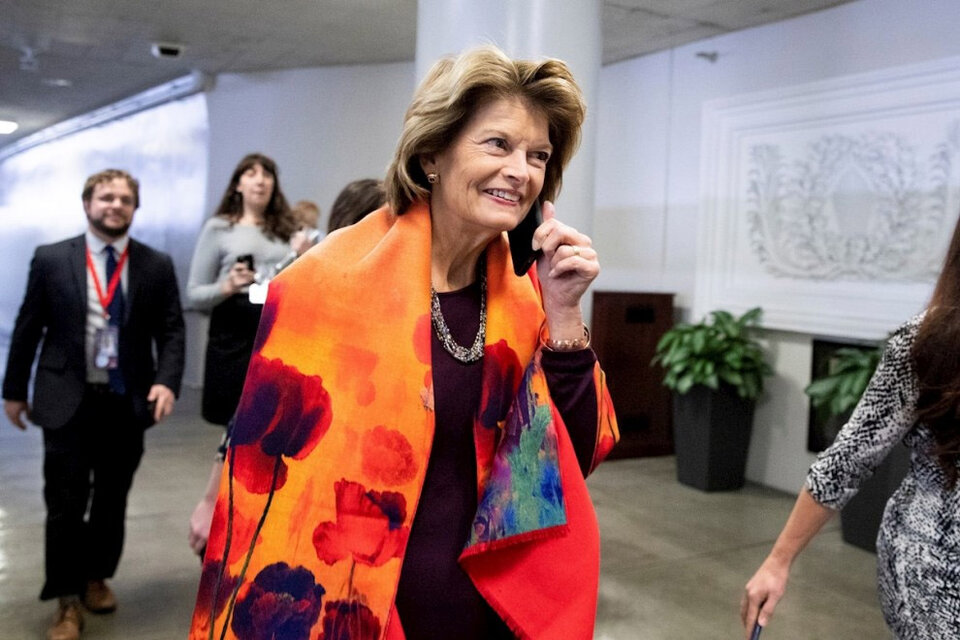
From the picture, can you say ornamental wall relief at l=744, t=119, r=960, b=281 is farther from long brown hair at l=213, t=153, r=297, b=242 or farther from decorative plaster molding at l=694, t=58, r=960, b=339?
long brown hair at l=213, t=153, r=297, b=242

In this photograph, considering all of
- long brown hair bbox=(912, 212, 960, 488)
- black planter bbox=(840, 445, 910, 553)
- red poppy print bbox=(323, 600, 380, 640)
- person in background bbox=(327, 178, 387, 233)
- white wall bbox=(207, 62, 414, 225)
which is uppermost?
white wall bbox=(207, 62, 414, 225)

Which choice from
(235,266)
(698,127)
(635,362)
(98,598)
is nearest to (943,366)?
(235,266)

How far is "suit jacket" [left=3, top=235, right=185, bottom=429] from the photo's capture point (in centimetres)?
328

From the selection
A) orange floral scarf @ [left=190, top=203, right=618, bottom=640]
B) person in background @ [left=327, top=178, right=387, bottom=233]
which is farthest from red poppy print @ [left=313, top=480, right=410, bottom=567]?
person in background @ [left=327, top=178, right=387, bottom=233]

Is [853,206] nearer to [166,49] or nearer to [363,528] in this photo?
[363,528]

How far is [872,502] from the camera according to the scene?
4664mm

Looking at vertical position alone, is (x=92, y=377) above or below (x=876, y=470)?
above

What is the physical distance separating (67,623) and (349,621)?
2.43 m

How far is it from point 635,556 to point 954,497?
3127mm

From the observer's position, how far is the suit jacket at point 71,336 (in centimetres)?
328

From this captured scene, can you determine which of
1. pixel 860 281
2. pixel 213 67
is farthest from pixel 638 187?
pixel 213 67

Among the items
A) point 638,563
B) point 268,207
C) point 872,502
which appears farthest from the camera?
point 872,502

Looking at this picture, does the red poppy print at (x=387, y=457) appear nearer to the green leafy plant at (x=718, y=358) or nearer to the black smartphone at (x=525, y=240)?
the black smartphone at (x=525, y=240)

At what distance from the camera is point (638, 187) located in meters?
7.14
